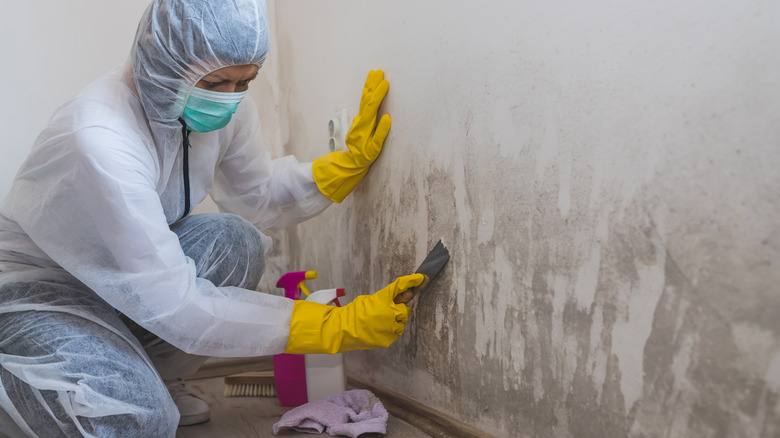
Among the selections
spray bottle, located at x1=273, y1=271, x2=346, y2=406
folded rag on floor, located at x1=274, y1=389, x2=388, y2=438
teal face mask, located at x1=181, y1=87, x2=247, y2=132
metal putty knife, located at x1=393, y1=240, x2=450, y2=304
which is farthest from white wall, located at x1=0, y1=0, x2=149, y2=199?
metal putty knife, located at x1=393, y1=240, x2=450, y2=304

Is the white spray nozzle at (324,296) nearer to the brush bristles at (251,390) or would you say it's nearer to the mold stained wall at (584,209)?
the mold stained wall at (584,209)

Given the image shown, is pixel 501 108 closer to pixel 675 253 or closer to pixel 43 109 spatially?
pixel 675 253

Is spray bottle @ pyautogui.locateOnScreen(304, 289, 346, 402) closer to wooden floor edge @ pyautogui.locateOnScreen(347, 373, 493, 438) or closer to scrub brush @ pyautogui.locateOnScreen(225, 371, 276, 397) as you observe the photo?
wooden floor edge @ pyautogui.locateOnScreen(347, 373, 493, 438)

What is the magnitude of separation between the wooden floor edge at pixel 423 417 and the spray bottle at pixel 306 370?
119 millimetres

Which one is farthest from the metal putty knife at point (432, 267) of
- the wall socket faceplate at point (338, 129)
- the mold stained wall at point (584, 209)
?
the wall socket faceplate at point (338, 129)

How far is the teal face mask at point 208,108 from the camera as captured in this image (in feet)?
3.85

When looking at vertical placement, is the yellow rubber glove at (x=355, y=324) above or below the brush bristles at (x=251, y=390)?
above

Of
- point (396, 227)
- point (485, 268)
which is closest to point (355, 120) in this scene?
point (396, 227)

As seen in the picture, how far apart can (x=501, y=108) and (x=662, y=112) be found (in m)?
0.33

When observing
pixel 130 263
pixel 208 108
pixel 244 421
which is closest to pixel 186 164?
pixel 208 108

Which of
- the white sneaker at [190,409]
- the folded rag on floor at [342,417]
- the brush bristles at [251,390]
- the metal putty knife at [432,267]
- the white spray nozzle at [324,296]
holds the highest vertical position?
the metal putty knife at [432,267]

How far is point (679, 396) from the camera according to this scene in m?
0.83

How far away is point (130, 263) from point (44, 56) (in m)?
1.01

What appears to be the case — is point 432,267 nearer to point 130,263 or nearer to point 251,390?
point 130,263
